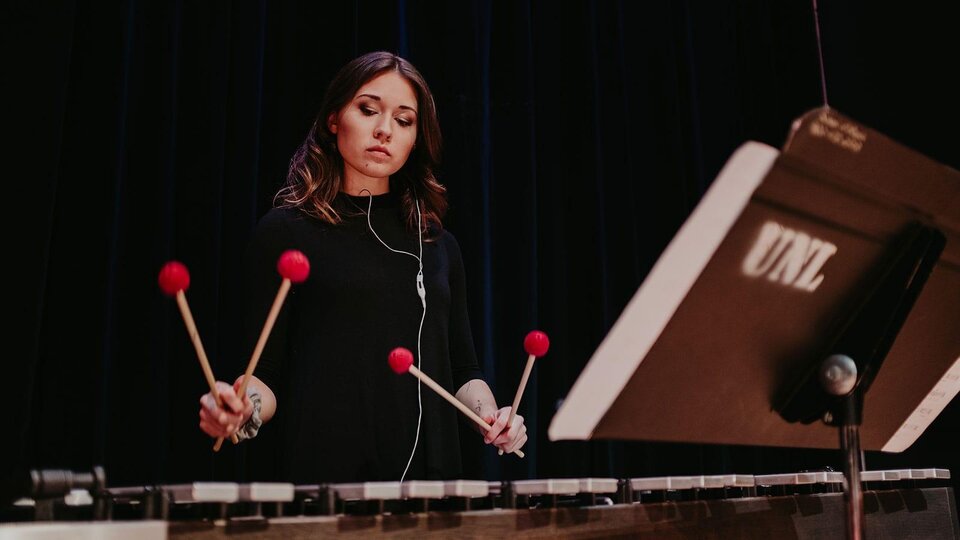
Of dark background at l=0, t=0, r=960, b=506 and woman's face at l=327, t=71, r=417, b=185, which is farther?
dark background at l=0, t=0, r=960, b=506

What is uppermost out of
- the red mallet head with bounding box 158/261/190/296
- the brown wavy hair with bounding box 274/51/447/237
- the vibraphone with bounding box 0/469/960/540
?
the brown wavy hair with bounding box 274/51/447/237

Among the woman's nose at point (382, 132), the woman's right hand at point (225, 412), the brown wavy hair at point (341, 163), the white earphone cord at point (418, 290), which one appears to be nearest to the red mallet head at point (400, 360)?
the woman's right hand at point (225, 412)

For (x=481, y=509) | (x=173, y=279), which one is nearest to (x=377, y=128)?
(x=173, y=279)

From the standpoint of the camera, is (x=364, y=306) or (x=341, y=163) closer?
(x=364, y=306)

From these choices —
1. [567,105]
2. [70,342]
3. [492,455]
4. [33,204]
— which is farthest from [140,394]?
[567,105]

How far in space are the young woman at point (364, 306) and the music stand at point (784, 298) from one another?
24.5 inches

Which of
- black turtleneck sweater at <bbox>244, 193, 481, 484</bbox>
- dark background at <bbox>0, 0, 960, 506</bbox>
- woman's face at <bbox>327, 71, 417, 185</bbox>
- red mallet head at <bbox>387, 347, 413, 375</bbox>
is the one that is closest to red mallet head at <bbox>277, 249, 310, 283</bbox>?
red mallet head at <bbox>387, 347, 413, 375</bbox>

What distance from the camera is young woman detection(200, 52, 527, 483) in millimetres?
1638

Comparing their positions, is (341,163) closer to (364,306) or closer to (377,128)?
(377,128)

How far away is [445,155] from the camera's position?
2533 millimetres

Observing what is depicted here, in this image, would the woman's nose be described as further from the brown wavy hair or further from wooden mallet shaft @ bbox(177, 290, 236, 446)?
wooden mallet shaft @ bbox(177, 290, 236, 446)

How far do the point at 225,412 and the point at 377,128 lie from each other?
78 centimetres

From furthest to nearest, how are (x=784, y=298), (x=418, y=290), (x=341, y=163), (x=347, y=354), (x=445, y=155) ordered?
(x=445, y=155) → (x=341, y=163) → (x=418, y=290) → (x=347, y=354) → (x=784, y=298)

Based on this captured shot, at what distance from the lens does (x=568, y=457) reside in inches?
104
